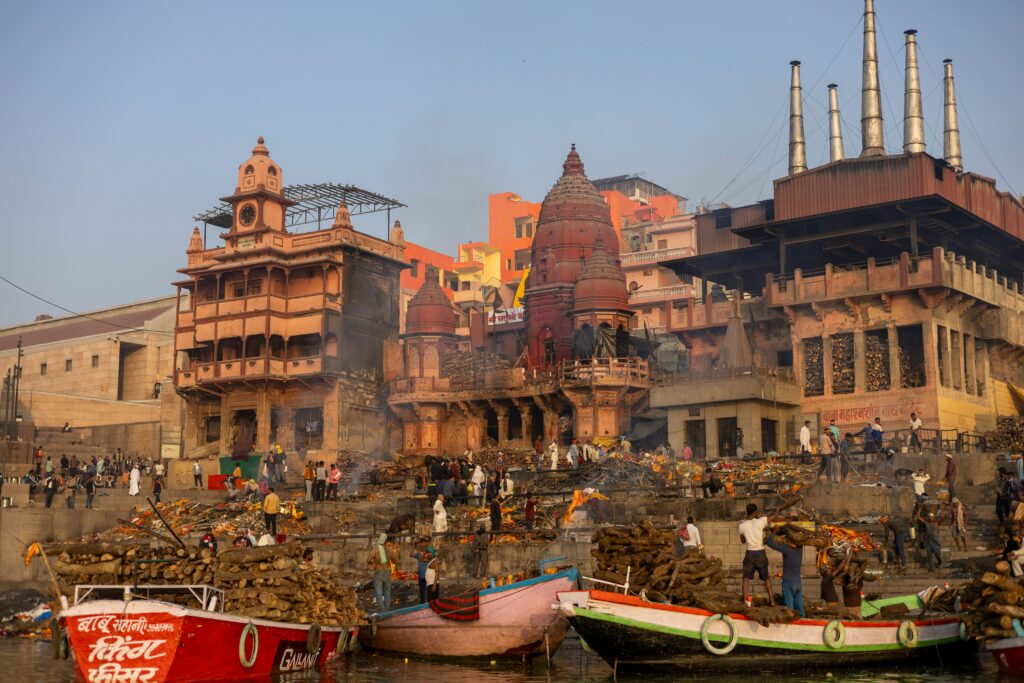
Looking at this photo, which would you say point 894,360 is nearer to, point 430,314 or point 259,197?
point 430,314

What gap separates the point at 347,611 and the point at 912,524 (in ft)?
39.4

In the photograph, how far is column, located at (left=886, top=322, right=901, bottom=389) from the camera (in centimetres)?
4438

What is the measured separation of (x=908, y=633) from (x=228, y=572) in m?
10.6

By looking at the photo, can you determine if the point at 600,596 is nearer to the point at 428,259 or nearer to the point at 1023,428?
the point at 1023,428

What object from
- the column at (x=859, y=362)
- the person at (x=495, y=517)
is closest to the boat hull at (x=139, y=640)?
the person at (x=495, y=517)

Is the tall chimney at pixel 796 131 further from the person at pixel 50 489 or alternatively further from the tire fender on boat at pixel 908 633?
the tire fender on boat at pixel 908 633

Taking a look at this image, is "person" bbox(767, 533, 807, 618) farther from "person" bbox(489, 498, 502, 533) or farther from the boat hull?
"person" bbox(489, 498, 502, 533)

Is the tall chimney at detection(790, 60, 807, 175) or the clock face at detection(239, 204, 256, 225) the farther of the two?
the clock face at detection(239, 204, 256, 225)

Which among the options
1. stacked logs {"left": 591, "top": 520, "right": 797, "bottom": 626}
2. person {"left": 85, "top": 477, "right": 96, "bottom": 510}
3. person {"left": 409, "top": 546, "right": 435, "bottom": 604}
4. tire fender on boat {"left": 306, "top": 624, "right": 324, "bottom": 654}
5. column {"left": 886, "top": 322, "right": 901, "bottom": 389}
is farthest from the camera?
column {"left": 886, "top": 322, "right": 901, "bottom": 389}

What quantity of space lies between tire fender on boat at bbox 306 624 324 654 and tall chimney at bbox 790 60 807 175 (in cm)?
3917

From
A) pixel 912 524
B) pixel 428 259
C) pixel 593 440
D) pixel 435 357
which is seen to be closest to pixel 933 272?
pixel 593 440

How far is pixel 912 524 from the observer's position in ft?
89.5

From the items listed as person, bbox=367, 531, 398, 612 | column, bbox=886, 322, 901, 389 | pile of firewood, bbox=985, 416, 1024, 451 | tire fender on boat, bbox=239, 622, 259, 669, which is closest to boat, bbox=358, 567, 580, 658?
person, bbox=367, 531, 398, 612

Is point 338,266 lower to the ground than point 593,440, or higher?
higher
